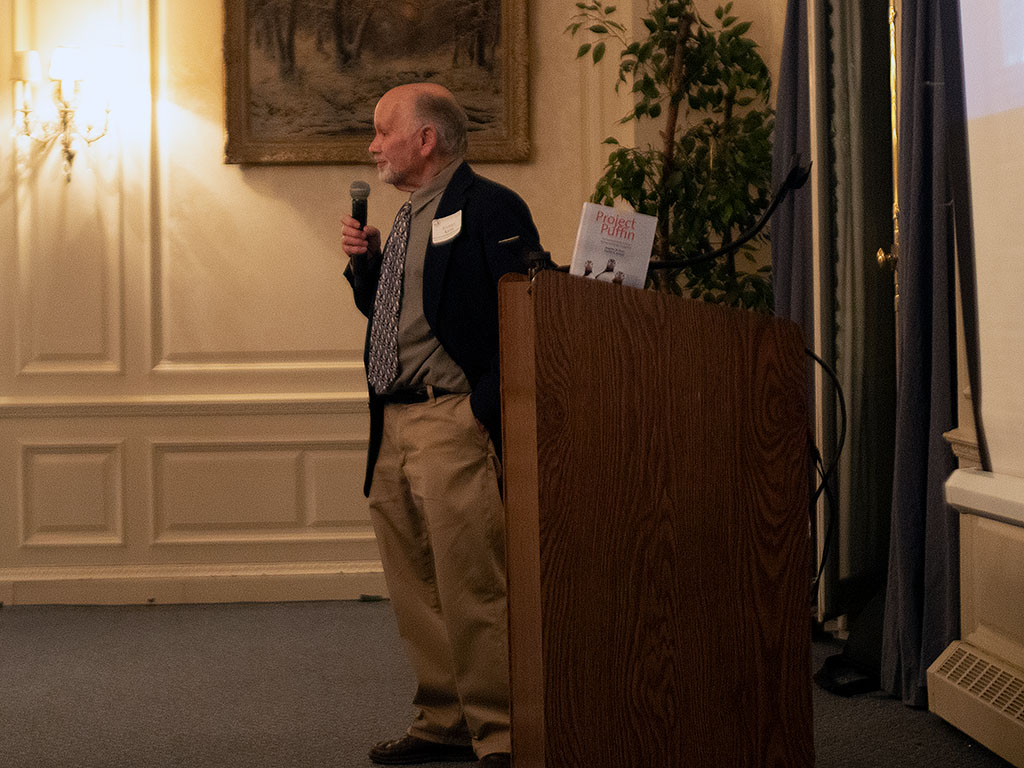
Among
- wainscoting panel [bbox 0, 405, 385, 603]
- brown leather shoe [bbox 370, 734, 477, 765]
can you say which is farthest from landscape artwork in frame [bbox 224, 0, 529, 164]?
brown leather shoe [bbox 370, 734, 477, 765]

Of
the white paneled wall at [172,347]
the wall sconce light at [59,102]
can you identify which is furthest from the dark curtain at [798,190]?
the wall sconce light at [59,102]

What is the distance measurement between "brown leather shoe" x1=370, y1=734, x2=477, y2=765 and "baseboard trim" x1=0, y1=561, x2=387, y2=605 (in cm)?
176

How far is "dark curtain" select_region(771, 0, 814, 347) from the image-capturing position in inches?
126

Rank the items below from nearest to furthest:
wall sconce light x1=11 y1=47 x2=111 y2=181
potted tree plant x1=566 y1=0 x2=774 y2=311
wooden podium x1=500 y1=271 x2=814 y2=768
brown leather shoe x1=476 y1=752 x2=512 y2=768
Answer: wooden podium x1=500 y1=271 x2=814 y2=768 < brown leather shoe x1=476 y1=752 x2=512 y2=768 < potted tree plant x1=566 y1=0 x2=774 y2=311 < wall sconce light x1=11 y1=47 x2=111 y2=181

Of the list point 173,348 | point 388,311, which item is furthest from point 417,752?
point 173,348

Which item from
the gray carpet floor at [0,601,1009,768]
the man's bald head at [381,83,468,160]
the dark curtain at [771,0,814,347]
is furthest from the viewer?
the dark curtain at [771,0,814,347]

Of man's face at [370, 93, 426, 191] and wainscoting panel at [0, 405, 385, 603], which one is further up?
man's face at [370, 93, 426, 191]

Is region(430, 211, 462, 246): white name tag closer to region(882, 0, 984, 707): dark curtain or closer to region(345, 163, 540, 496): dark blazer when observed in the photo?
region(345, 163, 540, 496): dark blazer

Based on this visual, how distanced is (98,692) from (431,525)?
1330 millimetres

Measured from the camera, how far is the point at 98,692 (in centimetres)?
275

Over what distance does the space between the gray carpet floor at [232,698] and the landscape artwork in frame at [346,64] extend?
6.06 ft

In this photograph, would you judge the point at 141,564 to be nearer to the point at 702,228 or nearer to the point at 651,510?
the point at 702,228

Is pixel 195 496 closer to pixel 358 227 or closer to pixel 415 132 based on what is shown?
pixel 358 227

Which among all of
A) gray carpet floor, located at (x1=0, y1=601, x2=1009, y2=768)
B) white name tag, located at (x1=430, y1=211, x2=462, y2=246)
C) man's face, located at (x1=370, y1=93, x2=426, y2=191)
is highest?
man's face, located at (x1=370, y1=93, x2=426, y2=191)
